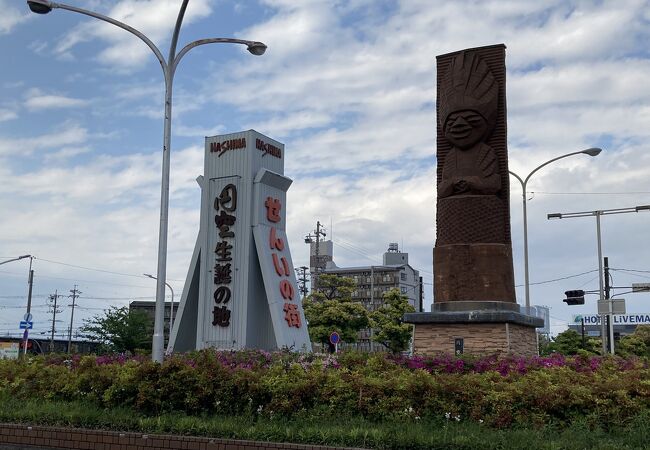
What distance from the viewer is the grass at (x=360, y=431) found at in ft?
29.7

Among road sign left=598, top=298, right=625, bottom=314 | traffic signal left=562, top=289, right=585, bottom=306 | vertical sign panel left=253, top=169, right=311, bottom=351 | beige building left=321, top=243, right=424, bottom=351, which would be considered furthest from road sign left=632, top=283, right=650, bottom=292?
beige building left=321, top=243, right=424, bottom=351

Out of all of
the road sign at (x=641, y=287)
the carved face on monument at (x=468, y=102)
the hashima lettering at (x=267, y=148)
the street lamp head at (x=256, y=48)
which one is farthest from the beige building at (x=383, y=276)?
the street lamp head at (x=256, y=48)

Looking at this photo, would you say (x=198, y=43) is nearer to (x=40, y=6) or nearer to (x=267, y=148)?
(x=40, y=6)

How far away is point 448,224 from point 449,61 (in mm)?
4954

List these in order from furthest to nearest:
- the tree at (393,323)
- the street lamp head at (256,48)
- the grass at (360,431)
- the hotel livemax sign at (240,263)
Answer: the tree at (393,323), the hotel livemax sign at (240,263), the street lamp head at (256,48), the grass at (360,431)

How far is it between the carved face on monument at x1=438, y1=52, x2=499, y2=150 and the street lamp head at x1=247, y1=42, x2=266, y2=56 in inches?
248

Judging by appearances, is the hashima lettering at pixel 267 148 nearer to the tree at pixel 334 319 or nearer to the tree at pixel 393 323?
the tree at pixel 334 319

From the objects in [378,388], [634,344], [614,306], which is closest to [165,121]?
[378,388]

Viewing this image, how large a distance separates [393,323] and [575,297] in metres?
15.9

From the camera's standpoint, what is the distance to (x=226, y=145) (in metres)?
29.8

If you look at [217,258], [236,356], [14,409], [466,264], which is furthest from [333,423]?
[217,258]

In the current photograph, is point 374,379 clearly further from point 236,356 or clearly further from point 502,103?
point 502,103

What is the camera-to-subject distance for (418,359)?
14.4 metres

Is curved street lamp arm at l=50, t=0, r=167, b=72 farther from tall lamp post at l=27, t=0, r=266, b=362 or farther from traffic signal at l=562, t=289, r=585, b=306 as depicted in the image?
traffic signal at l=562, t=289, r=585, b=306
